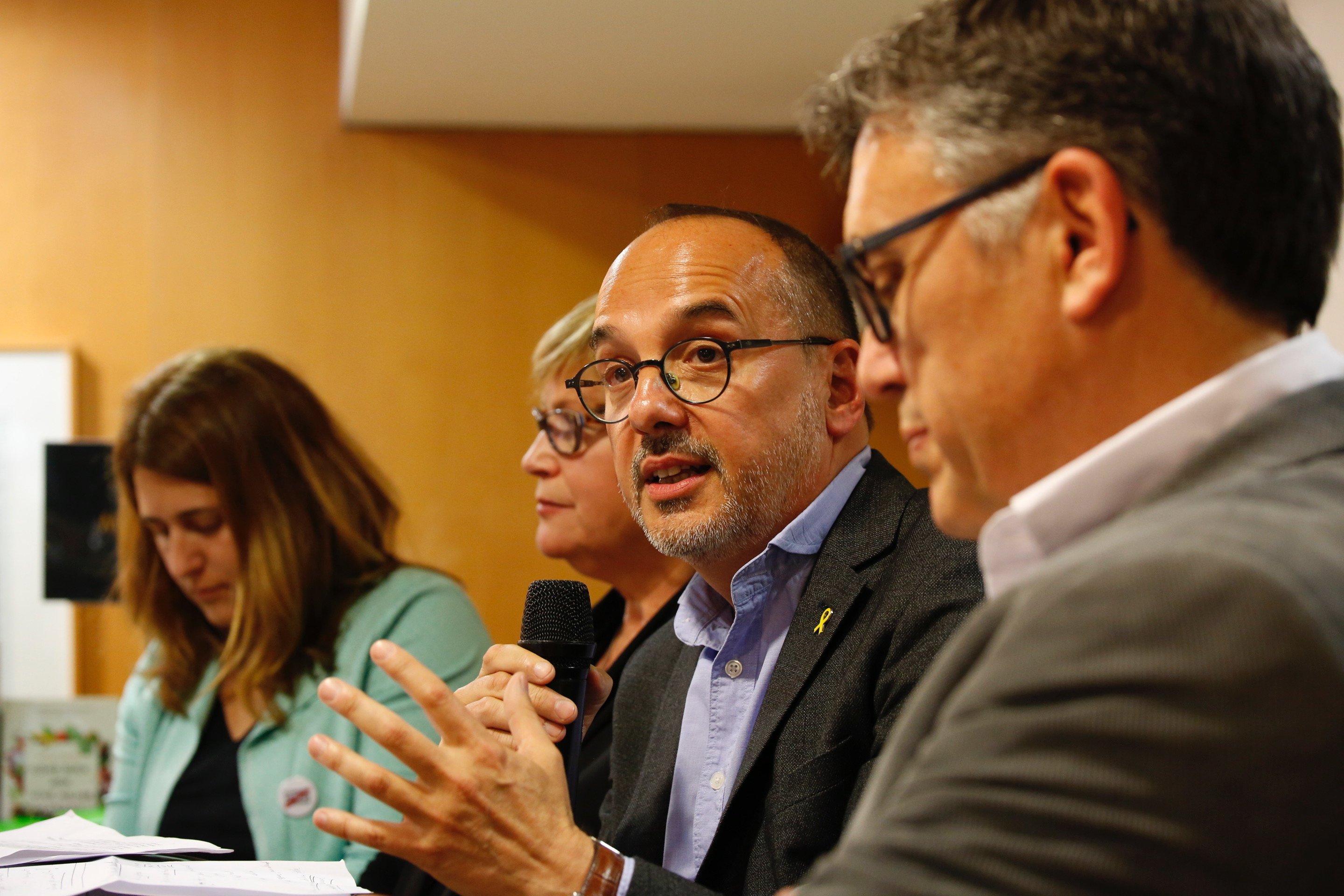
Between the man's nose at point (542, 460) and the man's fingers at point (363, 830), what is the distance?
1.49 meters

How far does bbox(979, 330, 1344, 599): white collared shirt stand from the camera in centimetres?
74

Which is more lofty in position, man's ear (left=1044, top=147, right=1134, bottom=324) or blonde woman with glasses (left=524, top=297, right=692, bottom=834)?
man's ear (left=1044, top=147, right=1134, bottom=324)

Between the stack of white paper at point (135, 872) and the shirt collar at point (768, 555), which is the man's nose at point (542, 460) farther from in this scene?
the stack of white paper at point (135, 872)

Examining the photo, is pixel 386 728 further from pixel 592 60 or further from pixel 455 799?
pixel 592 60

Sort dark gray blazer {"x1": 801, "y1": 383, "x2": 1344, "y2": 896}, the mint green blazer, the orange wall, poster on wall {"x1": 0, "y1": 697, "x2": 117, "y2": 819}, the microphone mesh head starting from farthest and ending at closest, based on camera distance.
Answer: the orange wall, poster on wall {"x1": 0, "y1": 697, "x2": 117, "y2": 819}, the mint green blazer, the microphone mesh head, dark gray blazer {"x1": 801, "y1": 383, "x2": 1344, "y2": 896}

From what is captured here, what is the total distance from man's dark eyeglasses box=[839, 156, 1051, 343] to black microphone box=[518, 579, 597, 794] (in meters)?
0.65

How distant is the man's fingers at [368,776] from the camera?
3.20 ft

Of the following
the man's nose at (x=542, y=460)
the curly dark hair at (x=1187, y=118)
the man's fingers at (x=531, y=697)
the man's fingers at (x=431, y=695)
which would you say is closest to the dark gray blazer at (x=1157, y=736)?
the curly dark hair at (x=1187, y=118)

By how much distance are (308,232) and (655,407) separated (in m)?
2.97

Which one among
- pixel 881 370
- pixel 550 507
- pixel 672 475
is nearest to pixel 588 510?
pixel 550 507

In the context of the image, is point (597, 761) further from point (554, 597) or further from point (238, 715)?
point (238, 715)

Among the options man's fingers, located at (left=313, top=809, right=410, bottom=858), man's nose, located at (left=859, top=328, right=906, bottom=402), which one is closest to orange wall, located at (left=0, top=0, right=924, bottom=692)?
man's fingers, located at (left=313, top=809, right=410, bottom=858)

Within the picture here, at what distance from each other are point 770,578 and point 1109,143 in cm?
88

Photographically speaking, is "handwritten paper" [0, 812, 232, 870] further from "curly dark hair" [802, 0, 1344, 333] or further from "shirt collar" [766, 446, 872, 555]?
"curly dark hair" [802, 0, 1344, 333]
